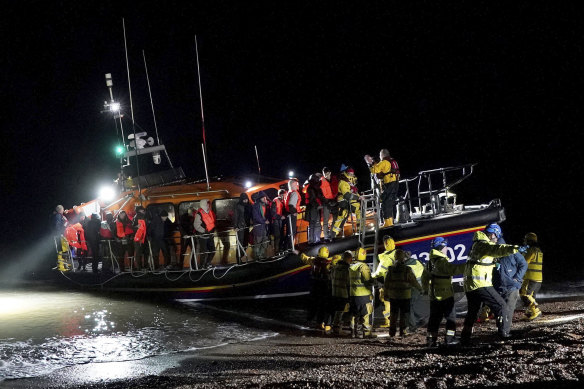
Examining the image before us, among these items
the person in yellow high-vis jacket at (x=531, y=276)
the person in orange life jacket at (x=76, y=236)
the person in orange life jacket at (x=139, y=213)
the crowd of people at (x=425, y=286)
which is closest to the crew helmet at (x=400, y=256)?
the crowd of people at (x=425, y=286)

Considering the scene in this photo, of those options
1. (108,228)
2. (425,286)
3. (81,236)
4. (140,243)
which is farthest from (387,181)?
(81,236)

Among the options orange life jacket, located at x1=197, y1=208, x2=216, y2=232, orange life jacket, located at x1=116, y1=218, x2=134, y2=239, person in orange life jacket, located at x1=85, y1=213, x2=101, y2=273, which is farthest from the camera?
person in orange life jacket, located at x1=85, y1=213, x2=101, y2=273

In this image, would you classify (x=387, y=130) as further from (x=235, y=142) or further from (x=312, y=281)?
(x=312, y=281)

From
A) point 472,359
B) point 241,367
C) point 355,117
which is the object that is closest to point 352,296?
point 241,367

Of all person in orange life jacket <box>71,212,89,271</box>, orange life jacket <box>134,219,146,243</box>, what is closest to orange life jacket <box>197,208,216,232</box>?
orange life jacket <box>134,219,146,243</box>

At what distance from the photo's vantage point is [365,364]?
592cm

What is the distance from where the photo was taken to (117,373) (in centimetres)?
711

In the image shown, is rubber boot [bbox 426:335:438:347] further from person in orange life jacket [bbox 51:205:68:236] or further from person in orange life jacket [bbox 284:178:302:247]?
person in orange life jacket [bbox 51:205:68:236]

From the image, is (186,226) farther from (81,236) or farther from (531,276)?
(531,276)

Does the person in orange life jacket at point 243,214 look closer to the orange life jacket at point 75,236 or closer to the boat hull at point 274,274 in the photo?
the boat hull at point 274,274

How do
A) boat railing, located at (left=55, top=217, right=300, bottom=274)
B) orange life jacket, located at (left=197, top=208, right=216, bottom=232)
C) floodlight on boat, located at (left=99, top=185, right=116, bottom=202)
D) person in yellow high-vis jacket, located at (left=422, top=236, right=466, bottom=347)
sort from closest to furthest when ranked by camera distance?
person in yellow high-vis jacket, located at (left=422, top=236, right=466, bottom=347)
boat railing, located at (left=55, top=217, right=300, bottom=274)
orange life jacket, located at (left=197, top=208, right=216, bottom=232)
floodlight on boat, located at (left=99, top=185, right=116, bottom=202)

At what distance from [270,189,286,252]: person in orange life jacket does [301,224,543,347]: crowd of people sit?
1109mm

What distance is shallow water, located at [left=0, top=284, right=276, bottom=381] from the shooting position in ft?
26.5

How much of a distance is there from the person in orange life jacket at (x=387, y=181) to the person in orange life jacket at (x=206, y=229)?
10.5 ft
